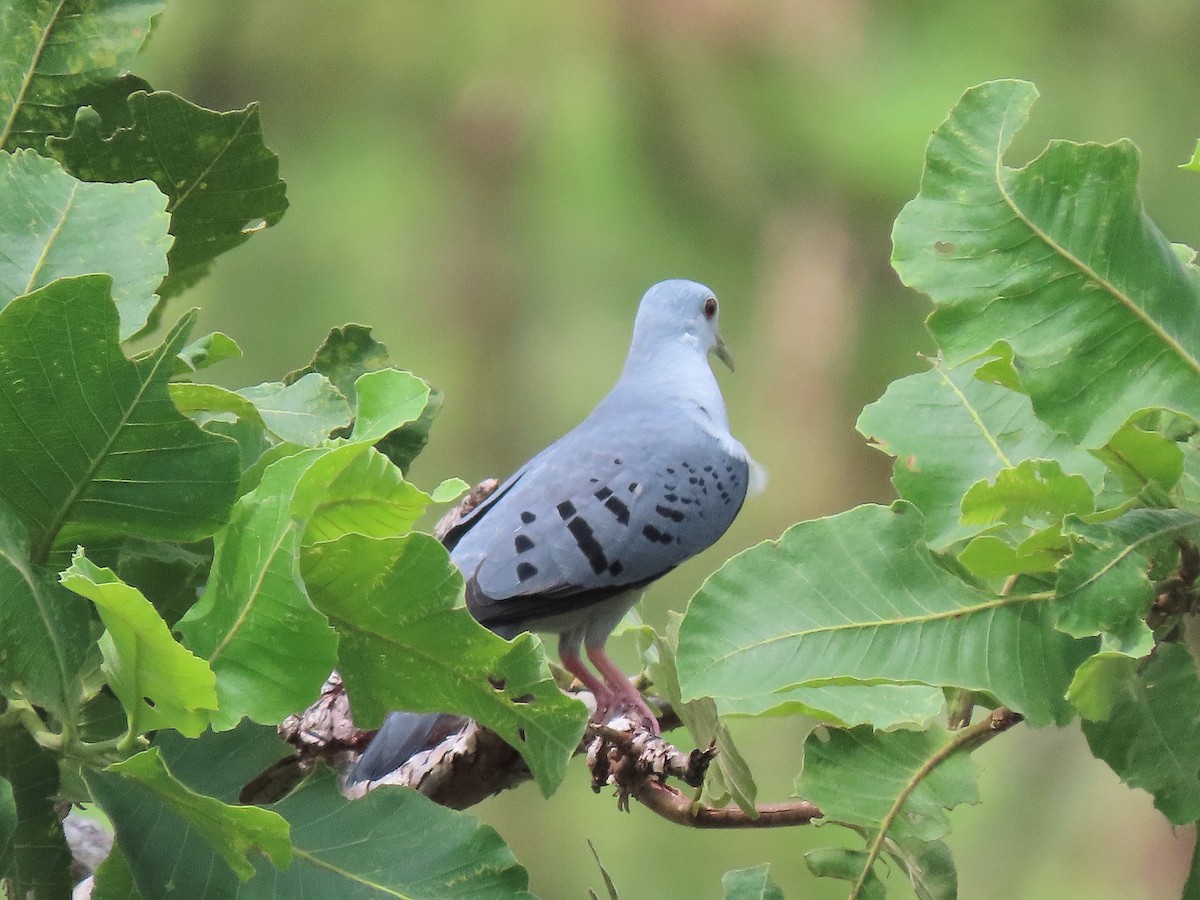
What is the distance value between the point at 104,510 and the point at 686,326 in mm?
1086

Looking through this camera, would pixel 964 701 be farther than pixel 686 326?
No

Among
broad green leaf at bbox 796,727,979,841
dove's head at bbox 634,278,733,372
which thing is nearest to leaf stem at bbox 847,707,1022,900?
broad green leaf at bbox 796,727,979,841

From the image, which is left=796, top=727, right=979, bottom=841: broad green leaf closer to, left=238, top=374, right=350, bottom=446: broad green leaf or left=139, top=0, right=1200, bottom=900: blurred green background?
left=238, top=374, right=350, bottom=446: broad green leaf

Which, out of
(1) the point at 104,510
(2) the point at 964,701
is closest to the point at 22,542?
(1) the point at 104,510

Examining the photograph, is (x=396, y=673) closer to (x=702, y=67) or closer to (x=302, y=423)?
(x=302, y=423)

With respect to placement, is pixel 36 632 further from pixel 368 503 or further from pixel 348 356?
pixel 348 356

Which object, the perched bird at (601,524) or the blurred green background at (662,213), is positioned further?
the blurred green background at (662,213)

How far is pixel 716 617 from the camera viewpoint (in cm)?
67

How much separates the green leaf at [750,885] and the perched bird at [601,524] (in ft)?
0.91

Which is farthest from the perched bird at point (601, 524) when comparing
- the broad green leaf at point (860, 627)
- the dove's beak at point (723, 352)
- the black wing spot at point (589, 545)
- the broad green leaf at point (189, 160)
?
the broad green leaf at point (189, 160)

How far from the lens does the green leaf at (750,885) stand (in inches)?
27.8

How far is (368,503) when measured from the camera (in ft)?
1.75

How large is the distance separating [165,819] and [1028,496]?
16.8 inches

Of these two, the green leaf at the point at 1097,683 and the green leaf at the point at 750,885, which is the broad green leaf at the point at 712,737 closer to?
the green leaf at the point at 750,885
